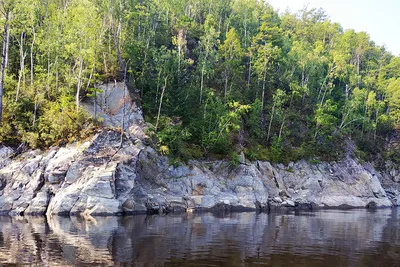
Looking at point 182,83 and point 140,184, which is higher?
point 182,83

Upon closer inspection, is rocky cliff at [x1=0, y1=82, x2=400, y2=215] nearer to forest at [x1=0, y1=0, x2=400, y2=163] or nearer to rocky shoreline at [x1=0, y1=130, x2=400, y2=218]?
rocky shoreline at [x1=0, y1=130, x2=400, y2=218]

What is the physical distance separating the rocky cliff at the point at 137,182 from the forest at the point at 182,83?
1978 millimetres

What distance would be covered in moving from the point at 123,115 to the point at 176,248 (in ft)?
74.9

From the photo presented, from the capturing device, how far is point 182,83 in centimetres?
4641

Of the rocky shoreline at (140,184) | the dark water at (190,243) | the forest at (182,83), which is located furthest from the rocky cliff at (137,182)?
the dark water at (190,243)

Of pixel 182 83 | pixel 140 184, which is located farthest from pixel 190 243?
pixel 182 83

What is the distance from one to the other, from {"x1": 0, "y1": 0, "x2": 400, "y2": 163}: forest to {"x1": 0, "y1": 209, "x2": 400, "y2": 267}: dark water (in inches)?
549

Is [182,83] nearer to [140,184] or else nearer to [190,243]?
[140,184]

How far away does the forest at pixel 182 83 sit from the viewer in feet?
122

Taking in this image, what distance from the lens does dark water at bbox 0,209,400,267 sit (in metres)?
14.7

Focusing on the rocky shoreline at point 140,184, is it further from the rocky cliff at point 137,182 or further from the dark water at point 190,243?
the dark water at point 190,243

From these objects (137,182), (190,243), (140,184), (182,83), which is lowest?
(190,243)

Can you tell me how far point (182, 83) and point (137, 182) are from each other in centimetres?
1732

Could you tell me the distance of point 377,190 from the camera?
2103 inches
